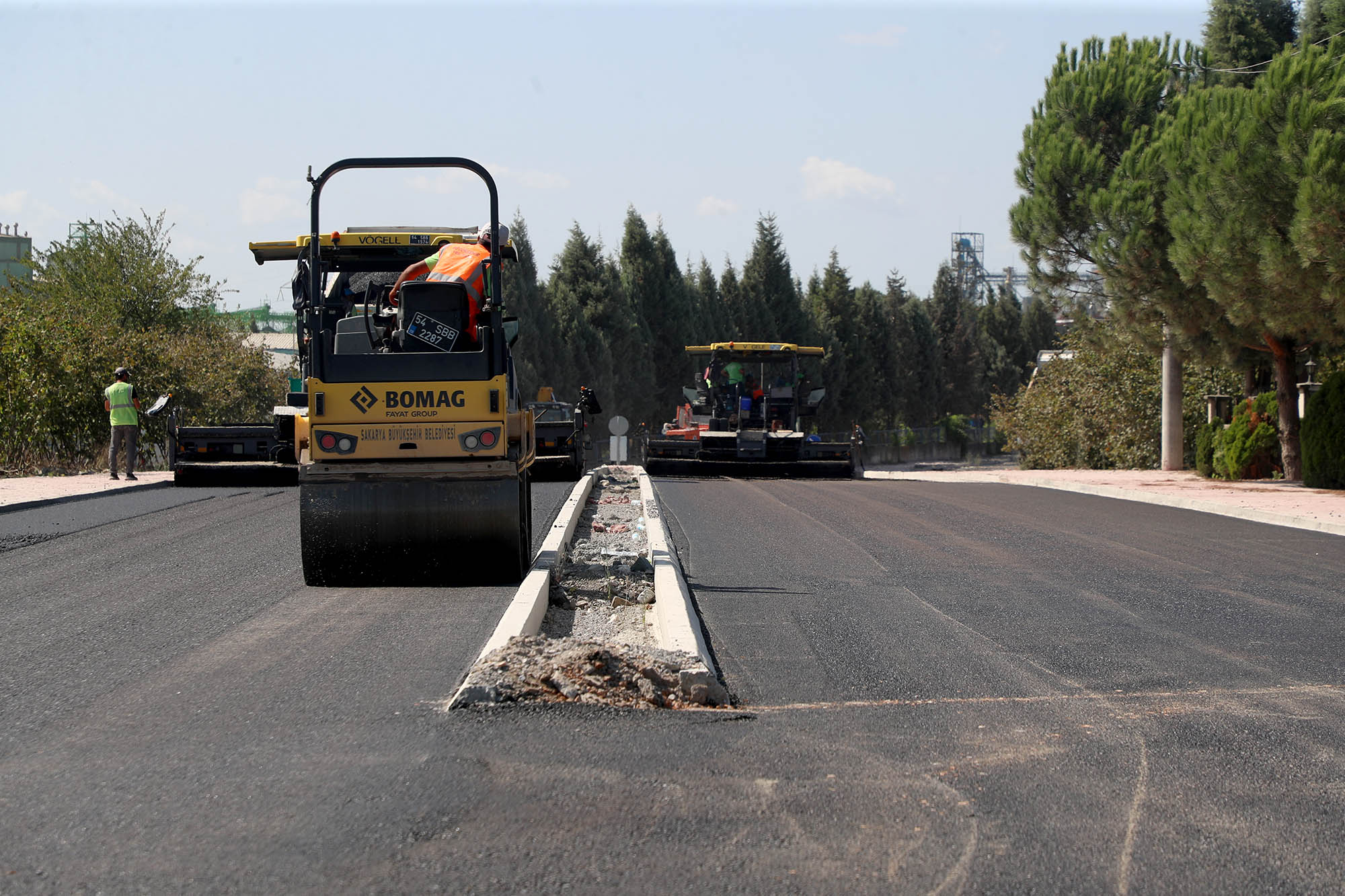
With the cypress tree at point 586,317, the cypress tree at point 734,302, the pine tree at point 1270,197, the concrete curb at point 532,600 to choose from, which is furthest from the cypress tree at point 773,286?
the concrete curb at point 532,600

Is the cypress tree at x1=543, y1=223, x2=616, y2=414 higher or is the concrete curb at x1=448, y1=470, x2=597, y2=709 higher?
the cypress tree at x1=543, y1=223, x2=616, y2=414

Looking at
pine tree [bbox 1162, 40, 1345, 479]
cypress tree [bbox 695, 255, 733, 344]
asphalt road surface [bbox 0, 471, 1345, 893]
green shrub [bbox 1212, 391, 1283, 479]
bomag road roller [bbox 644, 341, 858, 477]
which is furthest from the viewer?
cypress tree [bbox 695, 255, 733, 344]

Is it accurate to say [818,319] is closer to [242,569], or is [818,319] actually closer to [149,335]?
[149,335]

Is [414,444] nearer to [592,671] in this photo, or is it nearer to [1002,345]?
[592,671]

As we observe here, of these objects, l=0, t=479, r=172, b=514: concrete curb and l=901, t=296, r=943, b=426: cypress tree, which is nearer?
l=0, t=479, r=172, b=514: concrete curb

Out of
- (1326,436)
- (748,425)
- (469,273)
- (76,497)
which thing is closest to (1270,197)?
(1326,436)

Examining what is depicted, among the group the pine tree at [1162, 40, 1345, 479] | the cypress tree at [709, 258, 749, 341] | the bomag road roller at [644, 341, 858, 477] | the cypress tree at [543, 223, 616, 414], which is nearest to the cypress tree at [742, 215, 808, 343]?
the cypress tree at [709, 258, 749, 341]

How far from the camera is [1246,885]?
357 centimetres

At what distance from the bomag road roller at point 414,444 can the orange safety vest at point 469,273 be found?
0.11ft

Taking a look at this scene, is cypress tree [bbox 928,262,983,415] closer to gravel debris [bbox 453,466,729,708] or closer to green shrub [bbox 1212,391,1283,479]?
green shrub [bbox 1212,391,1283,479]

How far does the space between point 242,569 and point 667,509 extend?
22.2 ft

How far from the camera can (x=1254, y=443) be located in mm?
21953

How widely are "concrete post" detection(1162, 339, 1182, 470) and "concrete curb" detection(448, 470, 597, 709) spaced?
18.6 meters

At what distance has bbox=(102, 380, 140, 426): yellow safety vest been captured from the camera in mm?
18734
